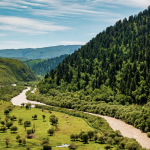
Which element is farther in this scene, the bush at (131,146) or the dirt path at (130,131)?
the dirt path at (130,131)

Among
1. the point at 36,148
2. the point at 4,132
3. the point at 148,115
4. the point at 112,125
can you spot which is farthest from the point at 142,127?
the point at 4,132

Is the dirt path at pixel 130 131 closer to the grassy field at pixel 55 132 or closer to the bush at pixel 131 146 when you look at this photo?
the bush at pixel 131 146

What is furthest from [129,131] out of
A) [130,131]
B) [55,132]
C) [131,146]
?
[55,132]

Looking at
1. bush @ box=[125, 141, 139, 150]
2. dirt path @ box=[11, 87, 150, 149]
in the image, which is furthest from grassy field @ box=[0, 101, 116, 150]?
dirt path @ box=[11, 87, 150, 149]

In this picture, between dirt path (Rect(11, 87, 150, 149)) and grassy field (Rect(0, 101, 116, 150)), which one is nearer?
grassy field (Rect(0, 101, 116, 150))

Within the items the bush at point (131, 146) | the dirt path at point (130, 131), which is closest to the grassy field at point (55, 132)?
the bush at point (131, 146)

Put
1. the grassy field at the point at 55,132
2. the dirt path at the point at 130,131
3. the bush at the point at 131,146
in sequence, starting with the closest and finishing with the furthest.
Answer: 1. the bush at the point at 131,146
2. the grassy field at the point at 55,132
3. the dirt path at the point at 130,131

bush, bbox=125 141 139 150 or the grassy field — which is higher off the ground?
bush, bbox=125 141 139 150

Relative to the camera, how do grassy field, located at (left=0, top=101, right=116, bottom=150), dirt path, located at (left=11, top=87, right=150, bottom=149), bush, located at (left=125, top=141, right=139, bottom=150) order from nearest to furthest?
bush, located at (left=125, top=141, right=139, bottom=150) → grassy field, located at (left=0, top=101, right=116, bottom=150) → dirt path, located at (left=11, top=87, right=150, bottom=149)

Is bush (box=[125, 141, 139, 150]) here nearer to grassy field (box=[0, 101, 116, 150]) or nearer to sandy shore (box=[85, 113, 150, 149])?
sandy shore (box=[85, 113, 150, 149])

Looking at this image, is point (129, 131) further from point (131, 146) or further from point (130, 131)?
point (131, 146)

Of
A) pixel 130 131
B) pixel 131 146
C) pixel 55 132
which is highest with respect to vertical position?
pixel 131 146

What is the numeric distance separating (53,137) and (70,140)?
37.4 ft

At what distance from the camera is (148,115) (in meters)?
134
